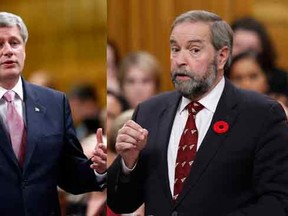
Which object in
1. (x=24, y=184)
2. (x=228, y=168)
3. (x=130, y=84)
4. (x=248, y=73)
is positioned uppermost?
(x=248, y=73)

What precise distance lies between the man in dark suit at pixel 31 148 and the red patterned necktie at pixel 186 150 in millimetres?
306

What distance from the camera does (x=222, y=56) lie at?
208 cm

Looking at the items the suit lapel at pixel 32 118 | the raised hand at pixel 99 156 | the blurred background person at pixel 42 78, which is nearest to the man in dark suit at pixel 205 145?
the raised hand at pixel 99 156

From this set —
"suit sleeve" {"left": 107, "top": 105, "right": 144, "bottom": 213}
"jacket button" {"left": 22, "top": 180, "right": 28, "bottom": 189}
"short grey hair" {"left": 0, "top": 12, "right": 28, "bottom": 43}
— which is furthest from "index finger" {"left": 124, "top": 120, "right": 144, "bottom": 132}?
"short grey hair" {"left": 0, "top": 12, "right": 28, "bottom": 43}

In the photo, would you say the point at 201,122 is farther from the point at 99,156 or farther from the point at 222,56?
the point at 99,156

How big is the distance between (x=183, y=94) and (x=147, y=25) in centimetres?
29

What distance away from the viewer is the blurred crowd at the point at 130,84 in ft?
6.88

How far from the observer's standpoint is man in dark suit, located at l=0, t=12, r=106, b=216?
Result: 89.7 inches

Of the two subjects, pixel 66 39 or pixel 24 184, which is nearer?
pixel 24 184

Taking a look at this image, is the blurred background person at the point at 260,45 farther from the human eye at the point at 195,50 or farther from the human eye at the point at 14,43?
the human eye at the point at 14,43

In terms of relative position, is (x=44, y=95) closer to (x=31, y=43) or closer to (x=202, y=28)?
(x=31, y=43)

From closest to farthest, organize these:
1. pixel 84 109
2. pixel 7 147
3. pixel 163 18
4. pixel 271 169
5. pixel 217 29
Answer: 1. pixel 271 169
2. pixel 217 29
3. pixel 163 18
4. pixel 7 147
5. pixel 84 109

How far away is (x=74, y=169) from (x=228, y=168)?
1.98 feet

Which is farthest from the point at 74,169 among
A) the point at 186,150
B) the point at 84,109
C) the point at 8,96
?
the point at 186,150
